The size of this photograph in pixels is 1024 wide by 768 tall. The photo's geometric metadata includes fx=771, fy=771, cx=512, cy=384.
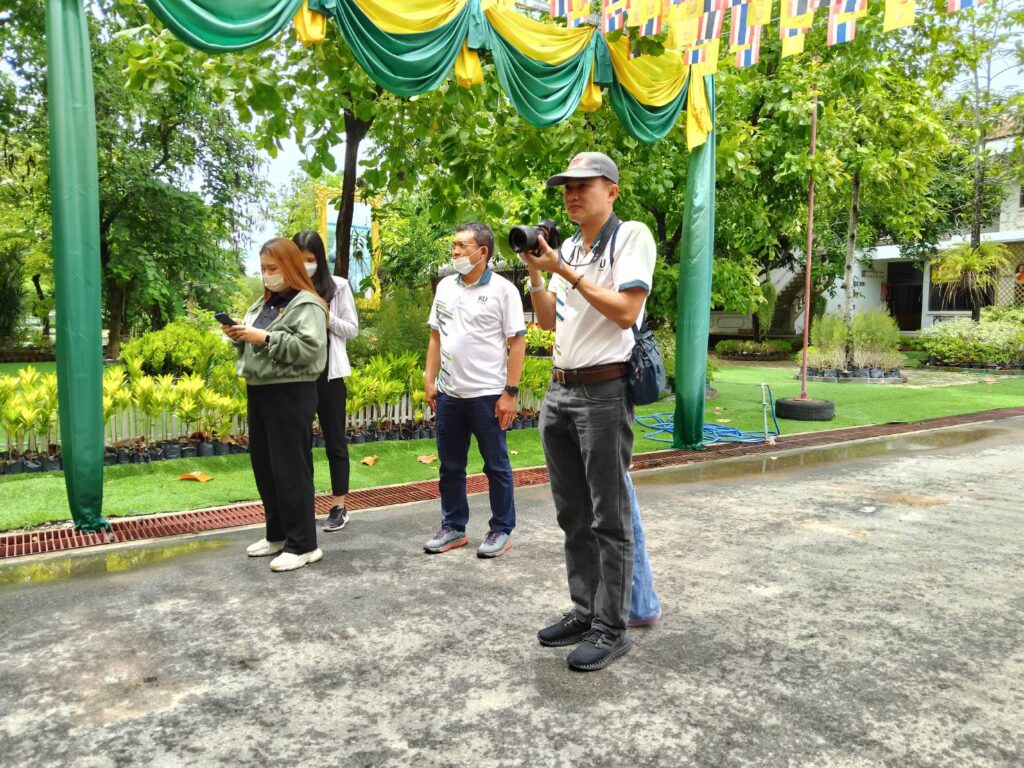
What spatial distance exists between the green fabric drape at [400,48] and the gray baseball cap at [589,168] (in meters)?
3.16

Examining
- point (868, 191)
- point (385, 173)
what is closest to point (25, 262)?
point (385, 173)

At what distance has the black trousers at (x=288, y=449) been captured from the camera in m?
4.33

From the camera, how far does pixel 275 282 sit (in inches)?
171

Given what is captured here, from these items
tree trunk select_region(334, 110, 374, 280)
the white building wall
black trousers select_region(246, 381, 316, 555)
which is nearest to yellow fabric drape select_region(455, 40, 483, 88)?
black trousers select_region(246, 381, 316, 555)

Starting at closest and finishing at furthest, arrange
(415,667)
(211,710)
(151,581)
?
(211,710) → (415,667) → (151,581)

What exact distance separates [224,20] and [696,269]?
5.10 metres

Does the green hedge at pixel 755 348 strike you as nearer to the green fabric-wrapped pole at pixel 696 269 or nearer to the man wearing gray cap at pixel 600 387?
the green fabric-wrapped pole at pixel 696 269

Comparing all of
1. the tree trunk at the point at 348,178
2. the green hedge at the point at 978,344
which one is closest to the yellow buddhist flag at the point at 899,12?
the tree trunk at the point at 348,178

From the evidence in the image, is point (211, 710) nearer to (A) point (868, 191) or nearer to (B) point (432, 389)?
(B) point (432, 389)

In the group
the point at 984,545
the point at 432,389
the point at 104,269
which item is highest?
the point at 104,269

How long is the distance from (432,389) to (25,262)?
24.4 m

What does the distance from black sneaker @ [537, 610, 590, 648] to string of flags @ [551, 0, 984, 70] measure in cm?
539

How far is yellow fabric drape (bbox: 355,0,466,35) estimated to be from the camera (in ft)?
18.2

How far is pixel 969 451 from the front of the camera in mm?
8586
